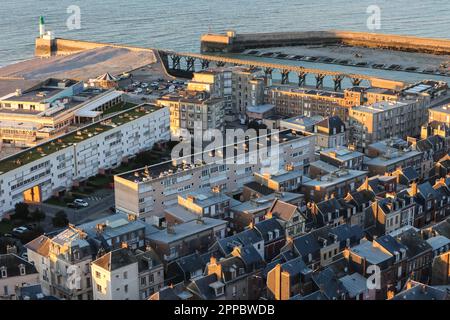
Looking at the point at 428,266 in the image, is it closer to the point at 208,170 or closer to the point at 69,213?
the point at 208,170

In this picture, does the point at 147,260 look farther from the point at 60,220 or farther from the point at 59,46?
the point at 59,46

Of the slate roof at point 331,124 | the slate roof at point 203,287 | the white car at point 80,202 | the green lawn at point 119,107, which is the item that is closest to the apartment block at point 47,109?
the green lawn at point 119,107

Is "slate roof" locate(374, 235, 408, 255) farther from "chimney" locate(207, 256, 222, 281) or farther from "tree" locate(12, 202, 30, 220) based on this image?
"tree" locate(12, 202, 30, 220)

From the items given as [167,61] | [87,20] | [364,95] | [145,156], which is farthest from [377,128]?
[87,20]

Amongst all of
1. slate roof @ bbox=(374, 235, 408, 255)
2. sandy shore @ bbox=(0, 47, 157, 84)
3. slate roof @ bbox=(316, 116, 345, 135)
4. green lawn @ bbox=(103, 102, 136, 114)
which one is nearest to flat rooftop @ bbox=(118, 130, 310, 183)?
slate roof @ bbox=(316, 116, 345, 135)

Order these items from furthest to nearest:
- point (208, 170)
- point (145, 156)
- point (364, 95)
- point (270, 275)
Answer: point (364, 95) < point (145, 156) < point (208, 170) < point (270, 275)

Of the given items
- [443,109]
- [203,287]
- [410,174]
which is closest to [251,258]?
[203,287]
